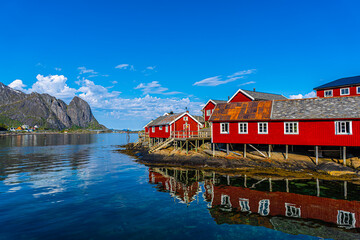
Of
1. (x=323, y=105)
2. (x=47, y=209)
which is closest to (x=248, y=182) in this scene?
(x=323, y=105)

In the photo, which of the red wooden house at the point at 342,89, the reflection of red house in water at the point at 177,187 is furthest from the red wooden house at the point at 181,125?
the red wooden house at the point at 342,89

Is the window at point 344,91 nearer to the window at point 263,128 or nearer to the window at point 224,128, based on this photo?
the window at point 263,128

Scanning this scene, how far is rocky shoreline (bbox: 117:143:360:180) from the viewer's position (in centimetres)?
2261

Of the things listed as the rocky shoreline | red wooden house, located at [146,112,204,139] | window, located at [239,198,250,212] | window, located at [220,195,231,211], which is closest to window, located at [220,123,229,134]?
the rocky shoreline

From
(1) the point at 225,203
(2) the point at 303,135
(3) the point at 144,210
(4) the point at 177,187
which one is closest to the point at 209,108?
(2) the point at 303,135

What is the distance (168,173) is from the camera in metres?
27.1

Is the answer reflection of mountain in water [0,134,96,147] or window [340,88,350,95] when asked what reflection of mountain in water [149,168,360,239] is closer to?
window [340,88,350,95]

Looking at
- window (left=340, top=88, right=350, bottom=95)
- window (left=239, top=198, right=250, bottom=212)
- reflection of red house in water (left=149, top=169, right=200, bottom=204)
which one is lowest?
reflection of red house in water (left=149, top=169, right=200, bottom=204)

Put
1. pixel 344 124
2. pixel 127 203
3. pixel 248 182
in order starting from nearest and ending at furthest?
pixel 127 203
pixel 248 182
pixel 344 124

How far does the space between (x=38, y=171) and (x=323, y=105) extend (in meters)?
37.3

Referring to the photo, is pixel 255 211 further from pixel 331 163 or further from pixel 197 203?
pixel 331 163

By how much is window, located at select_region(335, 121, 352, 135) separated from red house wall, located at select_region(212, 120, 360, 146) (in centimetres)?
27

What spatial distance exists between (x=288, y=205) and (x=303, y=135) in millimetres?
12939

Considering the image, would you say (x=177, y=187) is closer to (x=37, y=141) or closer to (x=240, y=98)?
(x=240, y=98)
